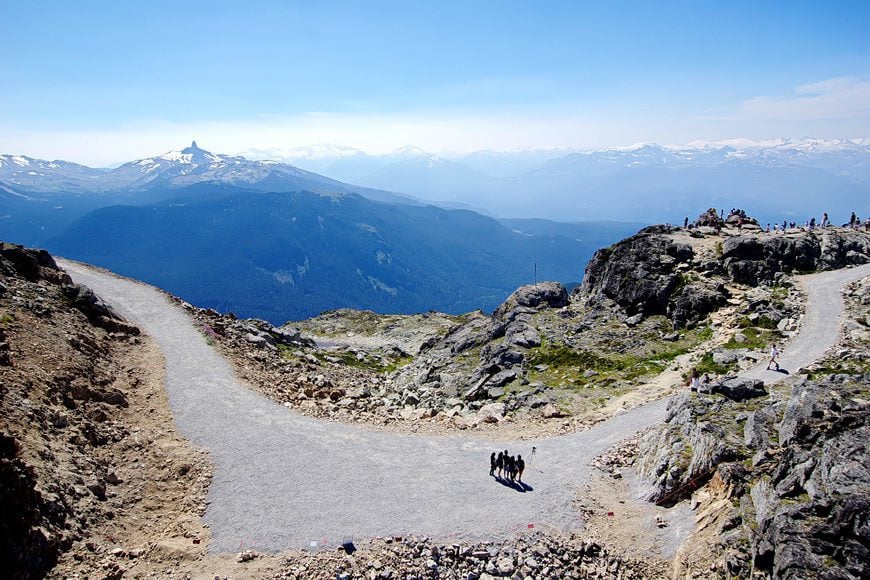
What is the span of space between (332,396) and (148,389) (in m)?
12.9

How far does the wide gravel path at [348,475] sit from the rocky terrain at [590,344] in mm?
2420

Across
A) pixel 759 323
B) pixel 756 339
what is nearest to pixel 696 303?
pixel 759 323

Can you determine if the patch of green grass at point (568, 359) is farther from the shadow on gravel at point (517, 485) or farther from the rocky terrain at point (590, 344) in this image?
the shadow on gravel at point (517, 485)

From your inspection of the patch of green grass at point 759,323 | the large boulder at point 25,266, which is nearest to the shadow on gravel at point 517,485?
the patch of green grass at point 759,323

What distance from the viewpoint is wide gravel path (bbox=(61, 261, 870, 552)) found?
873 inches

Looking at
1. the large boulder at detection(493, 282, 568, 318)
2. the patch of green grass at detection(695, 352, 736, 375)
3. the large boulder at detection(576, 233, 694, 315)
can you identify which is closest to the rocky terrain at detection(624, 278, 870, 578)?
the patch of green grass at detection(695, 352, 736, 375)

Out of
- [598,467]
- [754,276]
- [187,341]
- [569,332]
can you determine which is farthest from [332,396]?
[754,276]

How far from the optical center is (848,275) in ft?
183

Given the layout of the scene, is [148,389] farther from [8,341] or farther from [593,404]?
[593,404]

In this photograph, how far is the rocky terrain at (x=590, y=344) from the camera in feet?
125

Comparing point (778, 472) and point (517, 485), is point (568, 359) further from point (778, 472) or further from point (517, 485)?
Result: point (778, 472)

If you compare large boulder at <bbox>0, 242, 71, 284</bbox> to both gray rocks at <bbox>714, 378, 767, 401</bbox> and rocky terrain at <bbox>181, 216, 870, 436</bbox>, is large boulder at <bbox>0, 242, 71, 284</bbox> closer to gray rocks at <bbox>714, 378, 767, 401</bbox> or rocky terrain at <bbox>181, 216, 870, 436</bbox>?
rocky terrain at <bbox>181, 216, 870, 436</bbox>

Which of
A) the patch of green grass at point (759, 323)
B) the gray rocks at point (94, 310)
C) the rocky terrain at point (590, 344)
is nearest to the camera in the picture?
the rocky terrain at point (590, 344)

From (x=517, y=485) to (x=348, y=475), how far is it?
917cm
